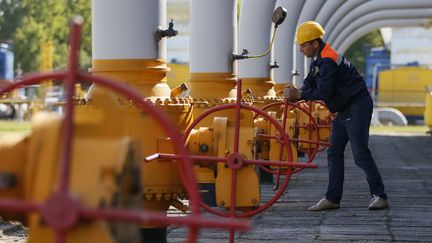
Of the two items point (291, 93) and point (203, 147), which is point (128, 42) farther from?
point (291, 93)

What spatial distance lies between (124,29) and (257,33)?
596 centimetres

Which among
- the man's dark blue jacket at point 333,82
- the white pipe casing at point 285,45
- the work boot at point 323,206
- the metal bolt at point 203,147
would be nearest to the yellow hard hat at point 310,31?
the man's dark blue jacket at point 333,82

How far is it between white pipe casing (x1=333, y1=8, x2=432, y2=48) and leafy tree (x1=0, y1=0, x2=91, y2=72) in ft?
79.5

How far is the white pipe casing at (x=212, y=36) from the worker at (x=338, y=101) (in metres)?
0.89

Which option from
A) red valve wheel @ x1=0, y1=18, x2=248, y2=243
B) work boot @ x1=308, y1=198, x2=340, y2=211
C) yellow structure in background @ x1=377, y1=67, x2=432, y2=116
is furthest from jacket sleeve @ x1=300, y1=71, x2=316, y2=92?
yellow structure in background @ x1=377, y1=67, x2=432, y2=116

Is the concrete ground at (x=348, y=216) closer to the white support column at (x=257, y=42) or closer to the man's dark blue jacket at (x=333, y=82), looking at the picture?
the man's dark blue jacket at (x=333, y=82)

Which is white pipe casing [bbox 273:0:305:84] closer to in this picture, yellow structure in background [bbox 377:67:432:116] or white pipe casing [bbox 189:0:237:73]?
white pipe casing [bbox 189:0:237:73]

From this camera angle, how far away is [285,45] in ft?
50.0

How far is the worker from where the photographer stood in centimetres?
773

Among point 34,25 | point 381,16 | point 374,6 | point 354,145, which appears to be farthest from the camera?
point 34,25

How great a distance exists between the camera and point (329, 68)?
7.68 metres

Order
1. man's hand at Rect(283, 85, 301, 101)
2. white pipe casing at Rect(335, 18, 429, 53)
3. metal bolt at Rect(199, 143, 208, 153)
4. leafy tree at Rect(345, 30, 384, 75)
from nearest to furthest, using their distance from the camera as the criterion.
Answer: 1. metal bolt at Rect(199, 143, 208, 153)
2. man's hand at Rect(283, 85, 301, 101)
3. white pipe casing at Rect(335, 18, 429, 53)
4. leafy tree at Rect(345, 30, 384, 75)

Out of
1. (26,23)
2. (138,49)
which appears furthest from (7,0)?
(138,49)

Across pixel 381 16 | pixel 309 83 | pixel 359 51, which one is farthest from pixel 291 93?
pixel 359 51
